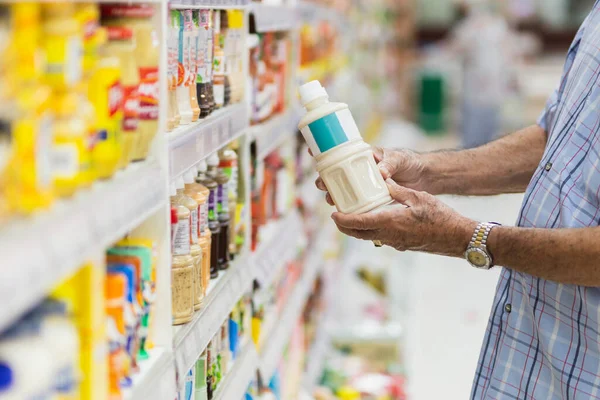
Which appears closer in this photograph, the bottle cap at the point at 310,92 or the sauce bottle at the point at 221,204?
the bottle cap at the point at 310,92

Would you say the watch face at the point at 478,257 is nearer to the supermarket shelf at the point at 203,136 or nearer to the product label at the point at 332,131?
the product label at the point at 332,131

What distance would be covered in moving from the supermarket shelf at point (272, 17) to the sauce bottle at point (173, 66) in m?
0.71

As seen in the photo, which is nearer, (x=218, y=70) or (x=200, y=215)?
(x=200, y=215)

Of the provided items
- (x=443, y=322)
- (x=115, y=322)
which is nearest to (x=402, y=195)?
(x=115, y=322)

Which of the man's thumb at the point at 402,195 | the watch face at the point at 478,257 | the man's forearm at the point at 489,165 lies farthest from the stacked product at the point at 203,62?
the watch face at the point at 478,257

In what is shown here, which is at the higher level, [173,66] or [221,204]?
[173,66]

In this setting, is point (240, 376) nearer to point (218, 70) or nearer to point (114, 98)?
point (218, 70)

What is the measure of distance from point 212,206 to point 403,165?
20.2 inches

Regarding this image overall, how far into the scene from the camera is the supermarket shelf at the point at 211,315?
5.77ft

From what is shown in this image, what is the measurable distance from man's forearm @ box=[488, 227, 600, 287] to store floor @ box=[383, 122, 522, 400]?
7.56 ft

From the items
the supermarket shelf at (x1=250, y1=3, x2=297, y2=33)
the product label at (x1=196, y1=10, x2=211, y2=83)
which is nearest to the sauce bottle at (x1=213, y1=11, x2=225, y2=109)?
the product label at (x1=196, y1=10, x2=211, y2=83)

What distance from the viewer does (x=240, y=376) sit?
7.77 ft

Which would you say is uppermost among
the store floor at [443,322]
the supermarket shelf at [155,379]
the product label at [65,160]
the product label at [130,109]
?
the product label at [130,109]

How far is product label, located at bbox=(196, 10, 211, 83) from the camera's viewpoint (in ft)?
6.77
